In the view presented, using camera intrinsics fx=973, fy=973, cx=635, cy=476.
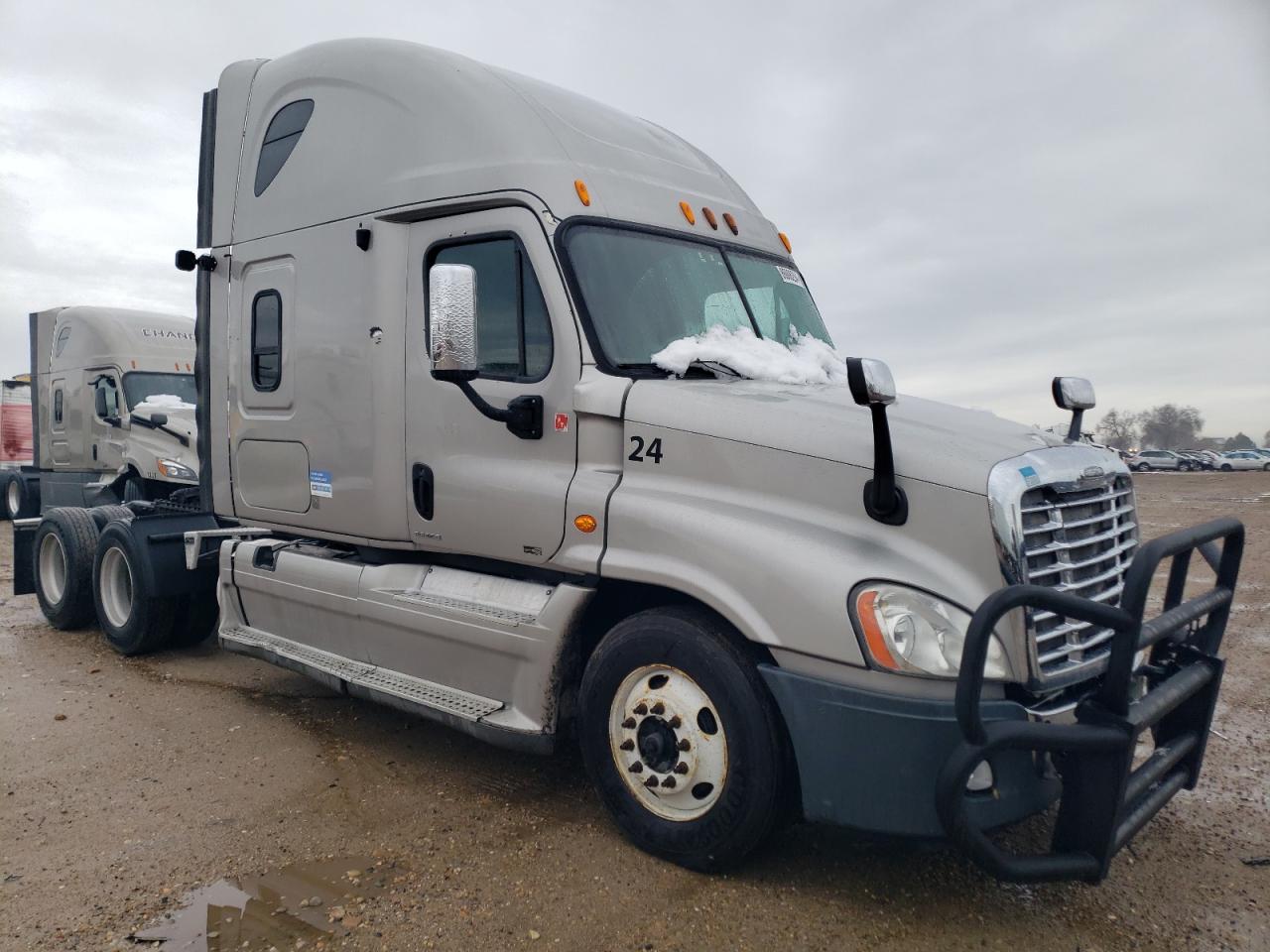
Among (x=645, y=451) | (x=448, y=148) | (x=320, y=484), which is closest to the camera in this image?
(x=645, y=451)

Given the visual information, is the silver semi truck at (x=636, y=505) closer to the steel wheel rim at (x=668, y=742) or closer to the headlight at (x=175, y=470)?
the steel wheel rim at (x=668, y=742)

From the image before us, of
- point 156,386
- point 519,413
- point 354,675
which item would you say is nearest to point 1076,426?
point 519,413

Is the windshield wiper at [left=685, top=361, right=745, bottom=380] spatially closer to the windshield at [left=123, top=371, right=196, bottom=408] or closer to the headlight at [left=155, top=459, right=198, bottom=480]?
the headlight at [left=155, top=459, right=198, bottom=480]

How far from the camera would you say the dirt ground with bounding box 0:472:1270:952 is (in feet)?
11.3

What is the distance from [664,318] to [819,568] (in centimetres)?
158

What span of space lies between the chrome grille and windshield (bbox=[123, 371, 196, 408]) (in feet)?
40.8

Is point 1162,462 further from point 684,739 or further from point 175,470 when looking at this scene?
point 684,739

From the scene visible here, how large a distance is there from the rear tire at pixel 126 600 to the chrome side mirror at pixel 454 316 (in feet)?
14.1

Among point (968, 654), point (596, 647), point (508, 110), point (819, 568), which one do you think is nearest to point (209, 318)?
point (508, 110)

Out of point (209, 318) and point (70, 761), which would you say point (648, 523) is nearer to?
point (70, 761)

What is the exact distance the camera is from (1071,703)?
340cm

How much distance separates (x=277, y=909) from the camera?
3600 millimetres

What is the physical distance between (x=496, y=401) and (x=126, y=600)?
188 inches

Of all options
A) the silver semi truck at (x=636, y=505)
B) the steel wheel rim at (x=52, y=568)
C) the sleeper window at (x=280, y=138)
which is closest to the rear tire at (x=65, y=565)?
the steel wheel rim at (x=52, y=568)
